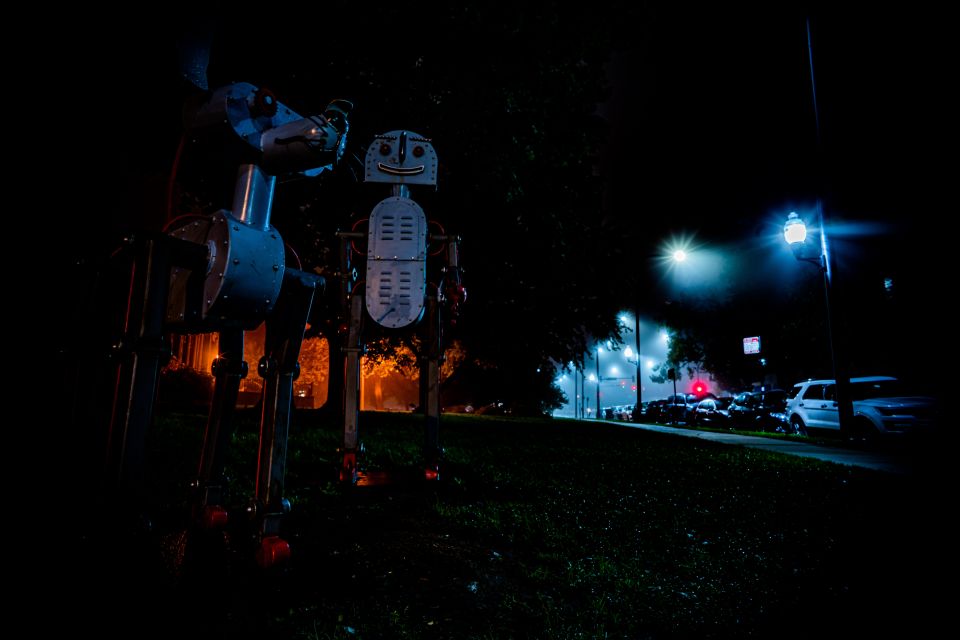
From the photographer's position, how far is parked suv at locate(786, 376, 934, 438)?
11.3m

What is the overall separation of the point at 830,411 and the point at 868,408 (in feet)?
10.1

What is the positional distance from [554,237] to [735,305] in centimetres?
2745

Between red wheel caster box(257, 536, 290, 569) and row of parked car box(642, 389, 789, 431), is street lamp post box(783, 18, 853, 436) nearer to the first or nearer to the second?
row of parked car box(642, 389, 789, 431)

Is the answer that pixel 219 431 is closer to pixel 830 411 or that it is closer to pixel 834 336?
pixel 834 336

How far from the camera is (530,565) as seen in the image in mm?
2596

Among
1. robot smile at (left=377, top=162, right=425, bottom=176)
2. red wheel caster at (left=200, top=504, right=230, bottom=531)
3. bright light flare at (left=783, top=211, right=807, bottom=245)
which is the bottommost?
red wheel caster at (left=200, top=504, right=230, bottom=531)

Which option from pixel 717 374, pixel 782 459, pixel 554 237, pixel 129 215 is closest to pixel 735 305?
pixel 717 374

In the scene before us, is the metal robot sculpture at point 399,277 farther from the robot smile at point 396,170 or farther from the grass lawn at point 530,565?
the grass lawn at point 530,565

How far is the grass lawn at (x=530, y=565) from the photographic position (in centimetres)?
178

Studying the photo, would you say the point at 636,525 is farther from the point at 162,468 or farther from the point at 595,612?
the point at 162,468

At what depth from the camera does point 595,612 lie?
209cm

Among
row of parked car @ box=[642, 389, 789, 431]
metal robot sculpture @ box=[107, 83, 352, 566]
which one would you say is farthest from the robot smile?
row of parked car @ box=[642, 389, 789, 431]

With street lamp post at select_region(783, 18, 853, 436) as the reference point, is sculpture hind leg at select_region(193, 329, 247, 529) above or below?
below

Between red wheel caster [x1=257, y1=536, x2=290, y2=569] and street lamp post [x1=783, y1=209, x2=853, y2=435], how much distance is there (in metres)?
13.7
